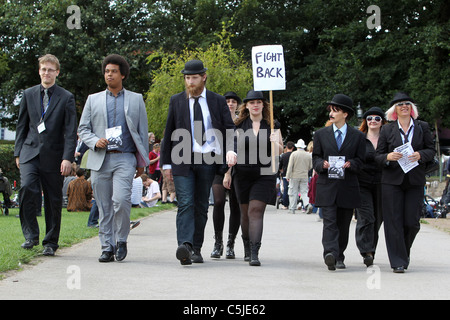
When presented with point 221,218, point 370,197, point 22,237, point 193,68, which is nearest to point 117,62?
point 193,68

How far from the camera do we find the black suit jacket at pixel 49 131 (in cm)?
884

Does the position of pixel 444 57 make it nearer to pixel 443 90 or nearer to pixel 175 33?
pixel 443 90

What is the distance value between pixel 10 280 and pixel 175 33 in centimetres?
3799

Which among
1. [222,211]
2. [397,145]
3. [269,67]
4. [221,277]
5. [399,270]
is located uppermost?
[269,67]

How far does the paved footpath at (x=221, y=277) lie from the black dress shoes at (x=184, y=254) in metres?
0.07

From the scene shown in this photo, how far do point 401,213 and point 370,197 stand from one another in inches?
33.5

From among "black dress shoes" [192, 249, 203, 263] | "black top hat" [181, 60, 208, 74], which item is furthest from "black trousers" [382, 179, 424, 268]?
"black top hat" [181, 60, 208, 74]

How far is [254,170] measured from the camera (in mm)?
8695

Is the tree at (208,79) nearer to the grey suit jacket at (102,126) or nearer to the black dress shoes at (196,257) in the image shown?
the grey suit jacket at (102,126)

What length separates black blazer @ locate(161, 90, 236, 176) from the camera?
27.5 ft

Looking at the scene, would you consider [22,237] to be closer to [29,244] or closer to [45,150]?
[29,244]

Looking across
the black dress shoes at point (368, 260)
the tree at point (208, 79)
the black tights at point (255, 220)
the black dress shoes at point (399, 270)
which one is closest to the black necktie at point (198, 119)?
the black tights at point (255, 220)

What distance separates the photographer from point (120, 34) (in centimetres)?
4309
